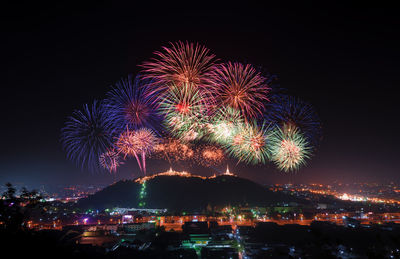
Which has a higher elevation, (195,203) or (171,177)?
(171,177)

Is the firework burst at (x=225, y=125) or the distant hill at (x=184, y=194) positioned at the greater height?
the firework burst at (x=225, y=125)

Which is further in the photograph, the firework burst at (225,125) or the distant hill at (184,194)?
the distant hill at (184,194)

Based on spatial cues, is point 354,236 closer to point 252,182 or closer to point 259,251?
point 259,251

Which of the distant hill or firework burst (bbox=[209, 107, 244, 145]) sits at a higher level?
firework burst (bbox=[209, 107, 244, 145])

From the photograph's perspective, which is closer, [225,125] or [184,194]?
[225,125]

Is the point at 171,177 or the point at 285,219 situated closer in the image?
the point at 285,219

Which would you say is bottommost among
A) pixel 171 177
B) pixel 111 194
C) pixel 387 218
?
pixel 387 218

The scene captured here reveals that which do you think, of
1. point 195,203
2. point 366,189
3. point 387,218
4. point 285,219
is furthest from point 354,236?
point 366,189

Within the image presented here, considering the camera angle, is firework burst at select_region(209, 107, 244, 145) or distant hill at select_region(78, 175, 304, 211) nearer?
firework burst at select_region(209, 107, 244, 145)
